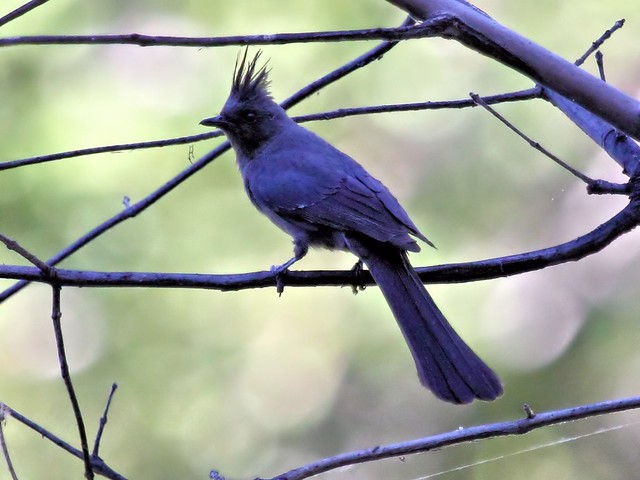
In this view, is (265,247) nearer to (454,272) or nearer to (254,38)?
(454,272)

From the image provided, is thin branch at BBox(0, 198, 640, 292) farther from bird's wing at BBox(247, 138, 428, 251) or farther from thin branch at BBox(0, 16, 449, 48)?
thin branch at BBox(0, 16, 449, 48)

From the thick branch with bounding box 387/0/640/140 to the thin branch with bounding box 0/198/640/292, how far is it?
0.58 metres

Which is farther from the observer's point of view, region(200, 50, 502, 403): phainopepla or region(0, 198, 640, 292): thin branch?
region(200, 50, 502, 403): phainopepla

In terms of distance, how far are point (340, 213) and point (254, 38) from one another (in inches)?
65.6

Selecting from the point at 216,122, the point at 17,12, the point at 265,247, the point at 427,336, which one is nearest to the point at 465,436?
the point at 427,336

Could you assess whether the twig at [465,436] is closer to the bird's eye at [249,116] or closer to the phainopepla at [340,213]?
the phainopepla at [340,213]

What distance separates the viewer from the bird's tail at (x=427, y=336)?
107 inches

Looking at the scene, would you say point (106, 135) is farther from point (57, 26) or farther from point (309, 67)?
point (309, 67)

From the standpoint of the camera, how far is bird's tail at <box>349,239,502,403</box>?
107 inches

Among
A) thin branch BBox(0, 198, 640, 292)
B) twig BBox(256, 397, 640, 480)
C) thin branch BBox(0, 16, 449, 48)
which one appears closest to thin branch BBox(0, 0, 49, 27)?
thin branch BBox(0, 16, 449, 48)

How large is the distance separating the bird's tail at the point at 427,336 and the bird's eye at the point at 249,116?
1.20 meters

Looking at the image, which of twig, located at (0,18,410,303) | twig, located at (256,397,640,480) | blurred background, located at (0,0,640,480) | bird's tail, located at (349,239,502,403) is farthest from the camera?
blurred background, located at (0,0,640,480)

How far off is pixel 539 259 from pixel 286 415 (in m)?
2.98

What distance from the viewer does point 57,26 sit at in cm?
523
